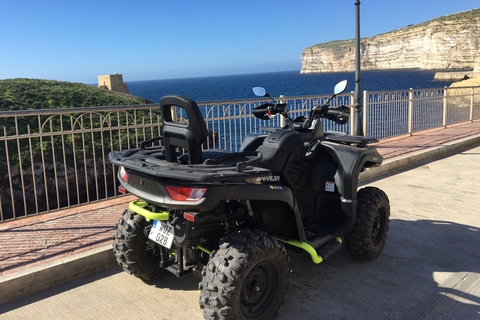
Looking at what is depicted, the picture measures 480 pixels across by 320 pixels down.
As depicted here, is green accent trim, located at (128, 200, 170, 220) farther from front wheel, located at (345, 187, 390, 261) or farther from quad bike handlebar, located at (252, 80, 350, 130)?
front wheel, located at (345, 187, 390, 261)

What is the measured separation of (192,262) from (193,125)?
1108 mm

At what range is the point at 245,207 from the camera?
127 inches

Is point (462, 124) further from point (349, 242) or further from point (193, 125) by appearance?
point (193, 125)

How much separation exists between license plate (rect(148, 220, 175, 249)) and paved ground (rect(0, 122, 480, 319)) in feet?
2.01

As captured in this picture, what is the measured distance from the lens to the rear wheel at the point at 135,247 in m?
3.44

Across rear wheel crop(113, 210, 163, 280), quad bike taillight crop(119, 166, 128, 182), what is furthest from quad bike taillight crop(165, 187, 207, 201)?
rear wheel crop(113, 210, 163, 280)

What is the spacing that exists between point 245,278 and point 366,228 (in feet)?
5.20

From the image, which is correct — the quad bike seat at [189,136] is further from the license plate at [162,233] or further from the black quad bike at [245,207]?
the license plate at [162,233]

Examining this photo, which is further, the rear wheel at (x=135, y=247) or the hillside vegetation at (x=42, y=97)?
the hillside vegetation at (x=42, y=97)

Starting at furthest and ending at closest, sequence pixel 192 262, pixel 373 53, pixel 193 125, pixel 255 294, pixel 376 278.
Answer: pixel 373 53
pixel 376 278
pixel 192 262
pixel 255 294
pixel 193 125

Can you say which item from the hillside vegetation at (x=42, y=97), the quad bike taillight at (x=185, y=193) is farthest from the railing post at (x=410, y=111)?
the hillside vegetation at (x=42, y=97)

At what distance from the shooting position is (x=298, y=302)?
3363 millimetres

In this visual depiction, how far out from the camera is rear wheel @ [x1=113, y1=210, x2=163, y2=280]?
3.44 m

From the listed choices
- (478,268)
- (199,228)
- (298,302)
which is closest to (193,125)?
(199,228)
